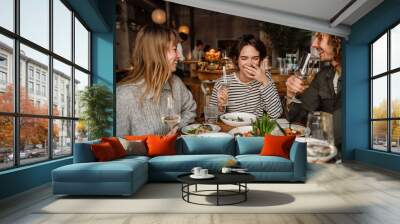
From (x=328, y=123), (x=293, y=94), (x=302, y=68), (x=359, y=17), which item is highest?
(x=359, y=17)

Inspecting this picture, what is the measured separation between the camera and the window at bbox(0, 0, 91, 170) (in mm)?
4824

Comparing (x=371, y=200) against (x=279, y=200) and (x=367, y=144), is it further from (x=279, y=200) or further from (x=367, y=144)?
(x=367, y=144)

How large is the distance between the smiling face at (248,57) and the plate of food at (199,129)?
138 centimetres

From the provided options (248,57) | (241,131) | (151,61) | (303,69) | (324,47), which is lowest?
(241,131)

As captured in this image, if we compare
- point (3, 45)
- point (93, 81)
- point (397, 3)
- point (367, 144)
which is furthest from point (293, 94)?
point (3, 45)

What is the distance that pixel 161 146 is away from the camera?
255 inches

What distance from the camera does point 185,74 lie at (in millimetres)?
8828

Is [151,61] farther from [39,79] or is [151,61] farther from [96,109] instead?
[39,79]

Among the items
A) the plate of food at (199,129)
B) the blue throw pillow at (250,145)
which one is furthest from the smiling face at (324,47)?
the blue throw pillow at (250,145)

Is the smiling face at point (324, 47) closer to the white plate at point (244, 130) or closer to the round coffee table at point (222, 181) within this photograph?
the white plate at point (244, 130)

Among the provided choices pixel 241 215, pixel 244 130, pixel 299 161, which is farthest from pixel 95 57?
pixel 241 215

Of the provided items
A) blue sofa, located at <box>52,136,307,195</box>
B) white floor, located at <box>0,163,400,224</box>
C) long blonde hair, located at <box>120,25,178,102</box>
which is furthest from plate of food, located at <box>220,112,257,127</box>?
white floor, located at <box>0,163,400,224</box>

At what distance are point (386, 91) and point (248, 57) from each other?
2854 mm

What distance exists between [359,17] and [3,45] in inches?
251
